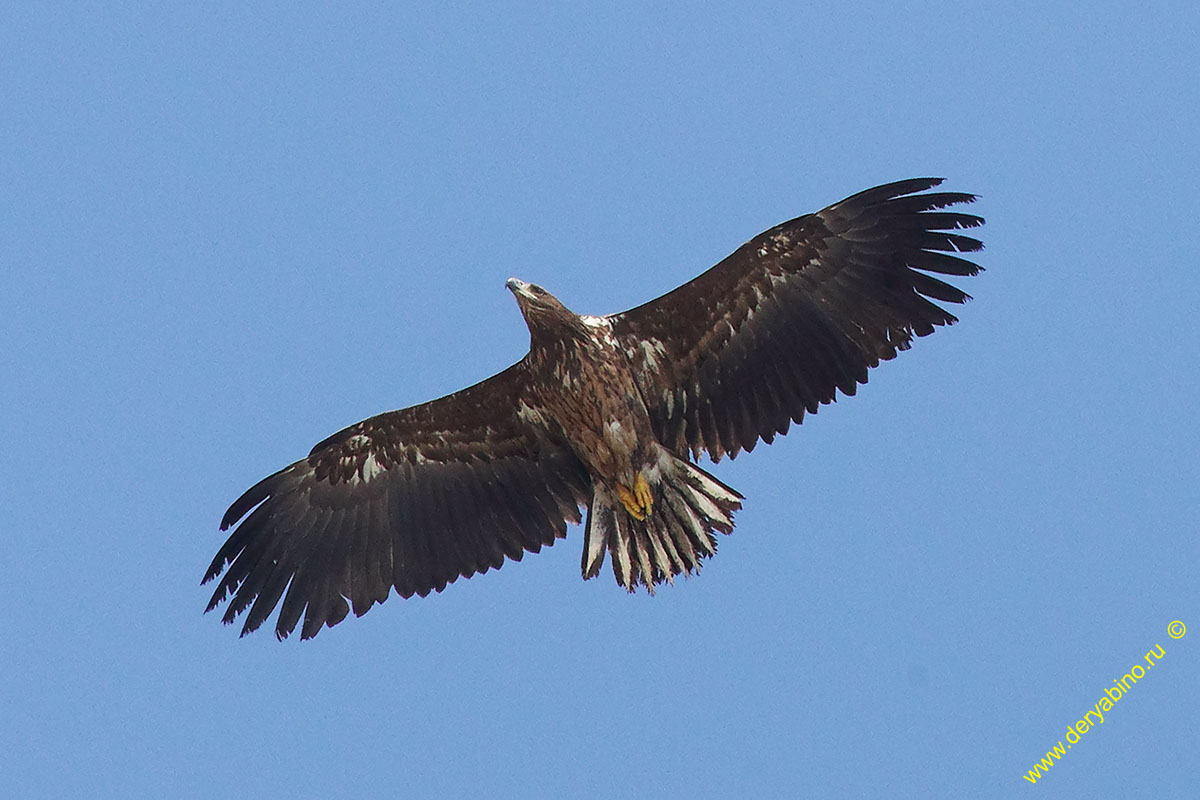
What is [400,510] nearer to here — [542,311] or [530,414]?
[530,414]

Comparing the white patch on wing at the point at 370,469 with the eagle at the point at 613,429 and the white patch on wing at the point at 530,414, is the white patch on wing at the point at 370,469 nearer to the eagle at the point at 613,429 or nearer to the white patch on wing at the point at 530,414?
the eagle at the point at 613,429

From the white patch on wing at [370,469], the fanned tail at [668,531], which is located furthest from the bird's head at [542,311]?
the white patch on wing at [370,469]

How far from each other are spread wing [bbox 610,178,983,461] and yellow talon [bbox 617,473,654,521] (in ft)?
1.42

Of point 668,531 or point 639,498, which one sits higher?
point 639,498

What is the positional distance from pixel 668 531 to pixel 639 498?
0.32m

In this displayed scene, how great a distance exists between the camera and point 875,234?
39.4ft

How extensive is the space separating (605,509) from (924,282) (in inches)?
112

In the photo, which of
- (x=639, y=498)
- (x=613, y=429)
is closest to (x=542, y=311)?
(x=613, y=429)

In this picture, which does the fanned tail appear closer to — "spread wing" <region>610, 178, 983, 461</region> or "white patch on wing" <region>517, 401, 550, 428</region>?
"spread wing" <region>610, 178, 983, 461</region>

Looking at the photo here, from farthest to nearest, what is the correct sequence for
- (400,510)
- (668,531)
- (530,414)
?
(400,510)
(530,414)
(668,531)

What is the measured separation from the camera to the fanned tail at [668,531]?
11.9 meters

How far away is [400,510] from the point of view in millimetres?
12797

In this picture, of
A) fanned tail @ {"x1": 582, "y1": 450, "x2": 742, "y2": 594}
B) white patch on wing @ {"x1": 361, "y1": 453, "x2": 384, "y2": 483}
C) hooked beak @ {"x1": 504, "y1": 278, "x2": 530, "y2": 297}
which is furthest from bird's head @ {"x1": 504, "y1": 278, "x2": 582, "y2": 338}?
white patch on wing @ {"x1": 361, "y1": 453, "x2": 384, "y2": 483}

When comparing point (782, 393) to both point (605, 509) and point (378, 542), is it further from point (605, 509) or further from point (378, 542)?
point (378, 542)
